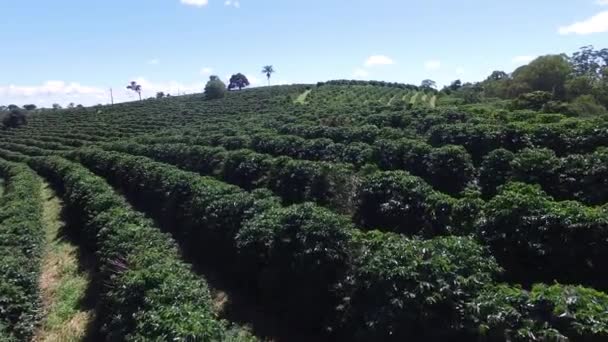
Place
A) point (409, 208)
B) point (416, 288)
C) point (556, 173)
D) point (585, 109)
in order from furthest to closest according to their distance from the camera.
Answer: point (585, 109) < point (556, 173) < point (409, 208) < point (416, 288)

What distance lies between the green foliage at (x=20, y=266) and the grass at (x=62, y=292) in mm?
527

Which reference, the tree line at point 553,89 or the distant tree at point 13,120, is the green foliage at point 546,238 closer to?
the tree line at point 553,89

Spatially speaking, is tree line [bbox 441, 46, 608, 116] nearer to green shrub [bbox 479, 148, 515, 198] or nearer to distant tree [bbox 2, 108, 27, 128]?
green shrub [bbox 479, 148, 515, 198]

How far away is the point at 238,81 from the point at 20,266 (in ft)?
404

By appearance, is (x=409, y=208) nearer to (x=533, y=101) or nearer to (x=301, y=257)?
(x=301, y=257)

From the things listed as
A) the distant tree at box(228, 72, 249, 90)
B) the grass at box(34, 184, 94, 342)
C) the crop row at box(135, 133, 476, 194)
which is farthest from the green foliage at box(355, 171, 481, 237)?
the distant tree at box(228, 72, 249, 90)

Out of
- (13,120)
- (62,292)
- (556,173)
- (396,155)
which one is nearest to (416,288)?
(556,173)

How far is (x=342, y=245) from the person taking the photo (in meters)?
12.8

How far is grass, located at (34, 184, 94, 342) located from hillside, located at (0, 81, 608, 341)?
0.12m

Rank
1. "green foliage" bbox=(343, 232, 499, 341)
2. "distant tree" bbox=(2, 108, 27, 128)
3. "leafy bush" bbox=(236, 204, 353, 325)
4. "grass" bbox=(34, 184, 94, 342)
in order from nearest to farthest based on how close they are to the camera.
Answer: "green foliage" bbox=(343, 232, 499, 341)
"leafy bush" bbox=(236, 204, 353, 325)
"grass" bbox=(34, 184, 94, 342)
"distant tree" bbox=(2, 108, 27, 128)

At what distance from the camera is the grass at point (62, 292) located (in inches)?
559

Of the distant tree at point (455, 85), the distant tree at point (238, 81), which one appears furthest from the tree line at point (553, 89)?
the distant tree at point (238, 81)

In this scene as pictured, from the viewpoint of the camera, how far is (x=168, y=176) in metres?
22.3

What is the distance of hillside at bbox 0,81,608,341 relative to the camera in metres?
9.66
